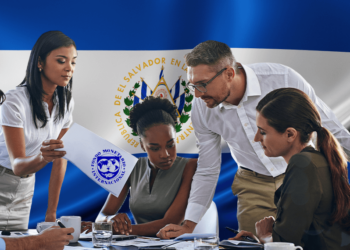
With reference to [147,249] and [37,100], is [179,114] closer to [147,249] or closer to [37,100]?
[37,100]

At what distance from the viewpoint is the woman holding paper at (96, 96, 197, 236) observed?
1.93m

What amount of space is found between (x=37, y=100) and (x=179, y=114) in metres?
1.15

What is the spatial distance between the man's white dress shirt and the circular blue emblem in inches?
16.5

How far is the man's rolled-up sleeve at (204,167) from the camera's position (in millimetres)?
1820

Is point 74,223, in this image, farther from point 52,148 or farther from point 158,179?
point 158,179

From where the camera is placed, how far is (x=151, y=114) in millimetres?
2078

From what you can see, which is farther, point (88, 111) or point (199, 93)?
point (88, 111)

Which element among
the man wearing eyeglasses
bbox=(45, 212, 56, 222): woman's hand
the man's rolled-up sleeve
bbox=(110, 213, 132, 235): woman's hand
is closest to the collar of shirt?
the man wearing eyeglasses

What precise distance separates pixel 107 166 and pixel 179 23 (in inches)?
62.2

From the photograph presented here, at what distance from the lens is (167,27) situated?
278 cm

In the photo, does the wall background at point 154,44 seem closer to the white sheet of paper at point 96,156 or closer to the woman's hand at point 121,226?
→ the woman's hand at point 121,226

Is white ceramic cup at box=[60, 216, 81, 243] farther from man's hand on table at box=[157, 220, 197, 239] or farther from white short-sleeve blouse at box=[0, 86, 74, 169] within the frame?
white short-sleeve blouse at box=[0, 86, 74, 169]

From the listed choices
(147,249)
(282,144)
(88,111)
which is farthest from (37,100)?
(282,144)

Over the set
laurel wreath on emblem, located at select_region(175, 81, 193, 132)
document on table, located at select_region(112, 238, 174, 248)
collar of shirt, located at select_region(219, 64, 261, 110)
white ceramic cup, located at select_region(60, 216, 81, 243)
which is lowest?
document on table, located at select_region(112, 238, 174, 248)
